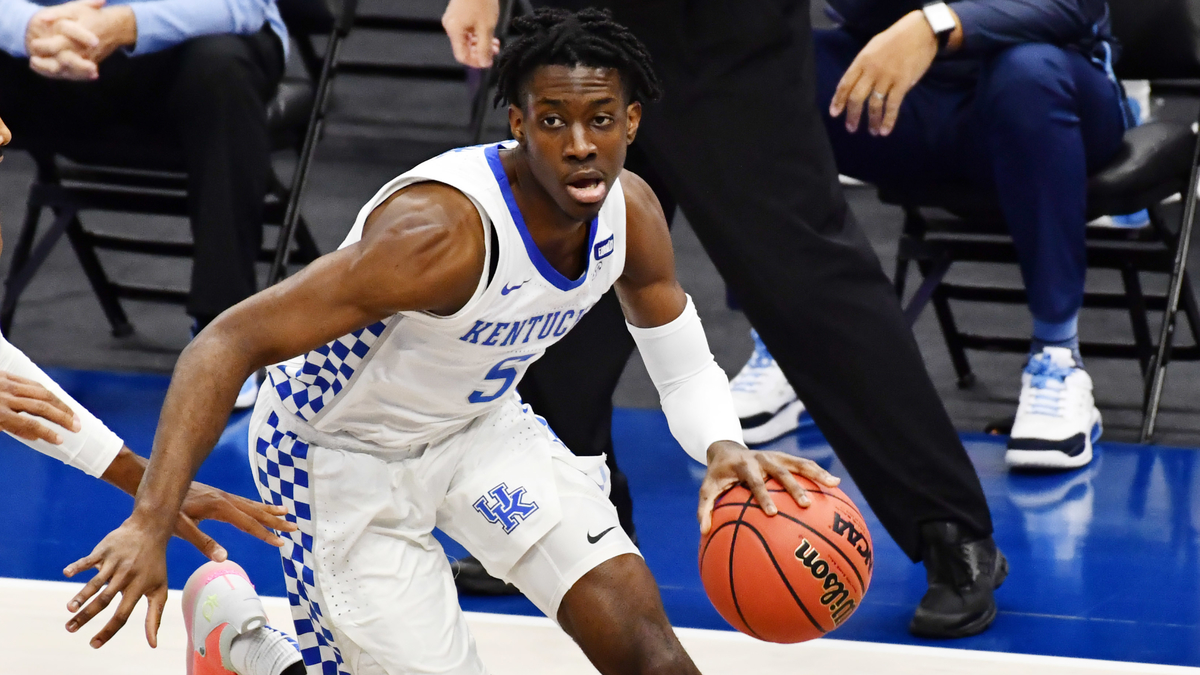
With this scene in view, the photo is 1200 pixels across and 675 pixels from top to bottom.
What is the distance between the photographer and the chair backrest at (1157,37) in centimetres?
428

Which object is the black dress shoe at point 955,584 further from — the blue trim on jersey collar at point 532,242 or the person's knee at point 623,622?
the blue trim on jersey collar at point 532,242

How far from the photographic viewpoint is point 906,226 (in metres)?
4.37

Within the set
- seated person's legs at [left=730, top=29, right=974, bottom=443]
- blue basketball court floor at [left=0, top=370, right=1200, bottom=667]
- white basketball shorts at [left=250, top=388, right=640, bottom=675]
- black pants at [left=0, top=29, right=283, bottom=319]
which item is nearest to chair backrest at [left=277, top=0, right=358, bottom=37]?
black pants at [left=0, top=29, right=283, bottom=319]

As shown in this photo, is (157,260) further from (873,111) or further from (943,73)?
(873,111)

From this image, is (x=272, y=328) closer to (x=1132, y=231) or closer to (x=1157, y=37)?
(x=1132, y=231)

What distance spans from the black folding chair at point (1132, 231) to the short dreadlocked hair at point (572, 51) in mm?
1926

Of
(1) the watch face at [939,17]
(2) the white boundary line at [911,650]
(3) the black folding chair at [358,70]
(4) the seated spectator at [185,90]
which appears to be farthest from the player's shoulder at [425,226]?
(4) the seated spectator at [185,90]

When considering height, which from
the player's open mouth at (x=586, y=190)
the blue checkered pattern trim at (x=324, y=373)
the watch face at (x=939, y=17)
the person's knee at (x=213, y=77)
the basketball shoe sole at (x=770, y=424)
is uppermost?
the player's open mouth at (x=586, y=190)

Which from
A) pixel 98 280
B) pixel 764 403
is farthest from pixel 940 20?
pixel 98 280

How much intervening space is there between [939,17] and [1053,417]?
107 centimetres

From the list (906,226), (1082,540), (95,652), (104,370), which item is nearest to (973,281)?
(906,226)

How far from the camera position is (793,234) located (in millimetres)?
2883

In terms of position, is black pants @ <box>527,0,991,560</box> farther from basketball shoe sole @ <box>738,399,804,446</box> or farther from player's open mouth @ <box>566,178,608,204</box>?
basketball shoe sole @ <box>738,399,804,446</box>

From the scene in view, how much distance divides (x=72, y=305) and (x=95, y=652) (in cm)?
274
